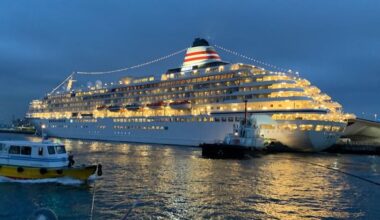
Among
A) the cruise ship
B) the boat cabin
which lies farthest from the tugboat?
the boat cabin

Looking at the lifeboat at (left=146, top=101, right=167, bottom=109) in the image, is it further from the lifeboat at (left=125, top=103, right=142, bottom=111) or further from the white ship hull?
the lifeboat at (left=125, top=103, right=142, bottom=111)

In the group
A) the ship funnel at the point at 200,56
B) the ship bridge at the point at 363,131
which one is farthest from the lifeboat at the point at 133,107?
the ship bridge at the point at 363,131

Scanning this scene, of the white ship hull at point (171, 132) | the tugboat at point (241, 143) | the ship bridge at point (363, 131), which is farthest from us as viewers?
the ship bridge at point (363, 131)

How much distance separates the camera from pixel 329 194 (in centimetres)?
2344

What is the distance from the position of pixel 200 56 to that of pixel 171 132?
15347 mm

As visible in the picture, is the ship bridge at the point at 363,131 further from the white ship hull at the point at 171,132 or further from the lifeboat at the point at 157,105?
the lifeboat at the point at 157,105

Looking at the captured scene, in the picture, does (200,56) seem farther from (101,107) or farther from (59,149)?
(59,149)

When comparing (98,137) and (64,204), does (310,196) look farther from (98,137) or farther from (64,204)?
(98,137)

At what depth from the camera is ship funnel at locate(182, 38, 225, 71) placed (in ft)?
238

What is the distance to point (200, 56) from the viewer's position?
74.1 meters

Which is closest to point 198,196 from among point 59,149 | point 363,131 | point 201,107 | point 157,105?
point 59,149

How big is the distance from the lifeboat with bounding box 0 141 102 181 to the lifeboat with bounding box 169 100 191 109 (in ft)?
137

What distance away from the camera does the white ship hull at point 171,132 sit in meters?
54.2

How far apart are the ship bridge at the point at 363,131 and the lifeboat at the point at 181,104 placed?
2926cm
